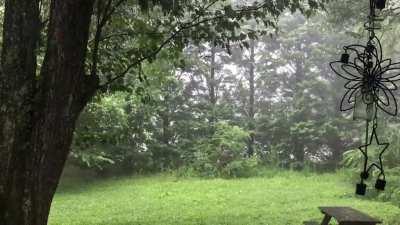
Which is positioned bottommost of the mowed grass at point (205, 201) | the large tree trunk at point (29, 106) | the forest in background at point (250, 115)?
the mowed grass at point (205, 201)

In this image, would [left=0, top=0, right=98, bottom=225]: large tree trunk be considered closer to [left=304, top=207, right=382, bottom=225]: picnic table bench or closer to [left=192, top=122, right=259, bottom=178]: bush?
[left=304, top=207, right=382, bottom=225]: picnic table bench

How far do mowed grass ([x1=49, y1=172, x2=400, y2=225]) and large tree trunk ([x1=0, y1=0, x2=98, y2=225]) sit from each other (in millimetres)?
5426

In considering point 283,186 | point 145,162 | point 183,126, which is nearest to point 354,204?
point 283,186

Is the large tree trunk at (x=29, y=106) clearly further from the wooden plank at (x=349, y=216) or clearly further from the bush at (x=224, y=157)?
the bush at (x=224, y=157)

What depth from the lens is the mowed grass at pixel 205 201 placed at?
9.27 metres

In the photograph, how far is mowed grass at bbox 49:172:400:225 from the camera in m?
9.27

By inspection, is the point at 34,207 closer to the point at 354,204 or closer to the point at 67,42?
the point at 67,42

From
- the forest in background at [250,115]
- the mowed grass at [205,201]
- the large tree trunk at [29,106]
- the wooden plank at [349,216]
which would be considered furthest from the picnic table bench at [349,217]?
the forest in background at [250,115]

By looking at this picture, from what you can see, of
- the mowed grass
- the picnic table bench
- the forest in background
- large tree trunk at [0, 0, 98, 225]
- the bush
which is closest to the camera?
large tree trunk at [0, 0, 98, 225]

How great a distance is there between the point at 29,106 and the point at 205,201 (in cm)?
832

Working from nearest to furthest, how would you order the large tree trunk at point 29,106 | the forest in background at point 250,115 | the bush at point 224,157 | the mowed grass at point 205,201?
1. the large tree trunk at point 29,106
2. the mowed grass at point 205,201
3. the forest in background at point 250,115
4. the bush at point 224,157

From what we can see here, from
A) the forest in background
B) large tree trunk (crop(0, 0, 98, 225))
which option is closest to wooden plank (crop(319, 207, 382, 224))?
large tree trunk (crop(0, 0, 98, 225))

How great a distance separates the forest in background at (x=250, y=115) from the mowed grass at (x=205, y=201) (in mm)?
983

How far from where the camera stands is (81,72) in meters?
3.83
